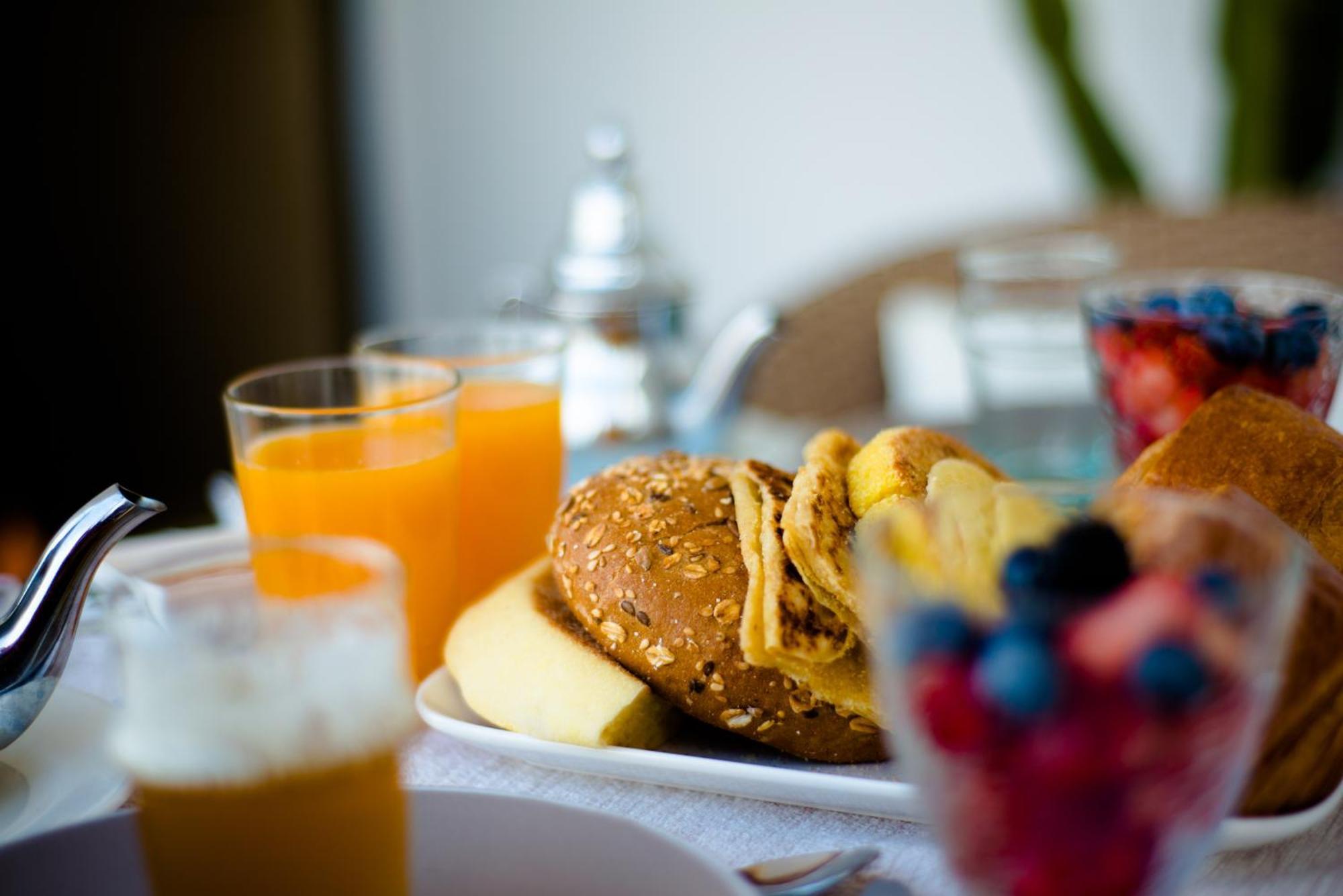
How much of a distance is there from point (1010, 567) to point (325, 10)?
3.14 metres

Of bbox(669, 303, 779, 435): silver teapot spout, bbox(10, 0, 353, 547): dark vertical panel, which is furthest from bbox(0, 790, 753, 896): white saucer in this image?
bbox(10, 0, 353, 547): dark vertical panel

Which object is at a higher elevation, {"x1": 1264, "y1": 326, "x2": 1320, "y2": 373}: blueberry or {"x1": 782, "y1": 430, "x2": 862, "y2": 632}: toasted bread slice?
{"x1": 1264, "y1": 326, "x2": 1320, "y2": 373}: blueberry

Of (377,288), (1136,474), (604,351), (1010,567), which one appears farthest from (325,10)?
(1010,567)

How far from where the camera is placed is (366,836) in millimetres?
529

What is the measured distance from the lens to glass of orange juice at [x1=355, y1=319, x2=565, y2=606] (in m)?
1.00

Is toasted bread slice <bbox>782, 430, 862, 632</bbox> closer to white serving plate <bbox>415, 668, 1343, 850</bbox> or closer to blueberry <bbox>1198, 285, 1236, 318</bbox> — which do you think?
white serving plate <bbox>415, 668, 1343, 850</bbox>

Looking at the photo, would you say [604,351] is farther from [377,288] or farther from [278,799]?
[377,288]

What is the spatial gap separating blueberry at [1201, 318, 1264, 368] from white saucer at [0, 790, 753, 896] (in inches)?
24.1

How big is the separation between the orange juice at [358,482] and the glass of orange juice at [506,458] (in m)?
0.11

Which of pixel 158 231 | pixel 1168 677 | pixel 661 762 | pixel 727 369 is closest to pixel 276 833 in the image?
pixel 661 762

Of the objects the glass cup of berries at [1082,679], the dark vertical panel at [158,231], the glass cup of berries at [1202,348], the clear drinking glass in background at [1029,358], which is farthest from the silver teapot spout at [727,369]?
the dark vertical panel at [158,231]

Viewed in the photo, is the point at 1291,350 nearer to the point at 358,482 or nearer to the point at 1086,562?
the point at 1086,562

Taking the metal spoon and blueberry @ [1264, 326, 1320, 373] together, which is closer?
the metal spoon

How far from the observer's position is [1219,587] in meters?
0.46
